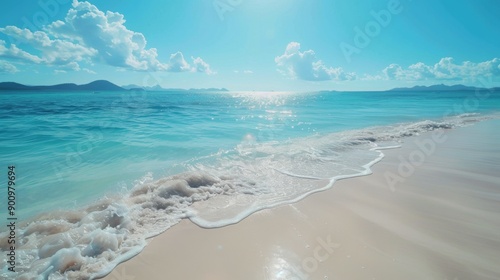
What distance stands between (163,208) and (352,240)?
412cm

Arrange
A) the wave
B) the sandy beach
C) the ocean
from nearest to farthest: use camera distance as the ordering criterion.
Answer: the sandy beach
the wave
the ocean

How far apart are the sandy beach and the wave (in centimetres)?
38

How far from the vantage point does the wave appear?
3.61 meters

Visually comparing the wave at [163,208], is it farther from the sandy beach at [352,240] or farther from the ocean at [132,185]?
the sandy beach at [352,240]

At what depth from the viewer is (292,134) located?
16594mm

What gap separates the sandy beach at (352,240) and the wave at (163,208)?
1.23ft

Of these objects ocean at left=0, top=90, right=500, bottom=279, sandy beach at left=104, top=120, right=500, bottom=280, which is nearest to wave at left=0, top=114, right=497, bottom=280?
ocean at left=0, top=90, right=500, bottom=279

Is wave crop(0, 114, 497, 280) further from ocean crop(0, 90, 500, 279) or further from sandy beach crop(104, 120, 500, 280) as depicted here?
sandy beach crop(104, 120, 500, 280)

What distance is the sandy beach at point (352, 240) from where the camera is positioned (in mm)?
3373

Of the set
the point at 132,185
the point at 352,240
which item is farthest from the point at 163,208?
the point at 352,240

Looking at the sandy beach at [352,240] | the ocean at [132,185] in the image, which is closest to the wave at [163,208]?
the ocean at [132,185]

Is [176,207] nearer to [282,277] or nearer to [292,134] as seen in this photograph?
[282,277]

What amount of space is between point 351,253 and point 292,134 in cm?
1318

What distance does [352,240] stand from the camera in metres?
4.03
